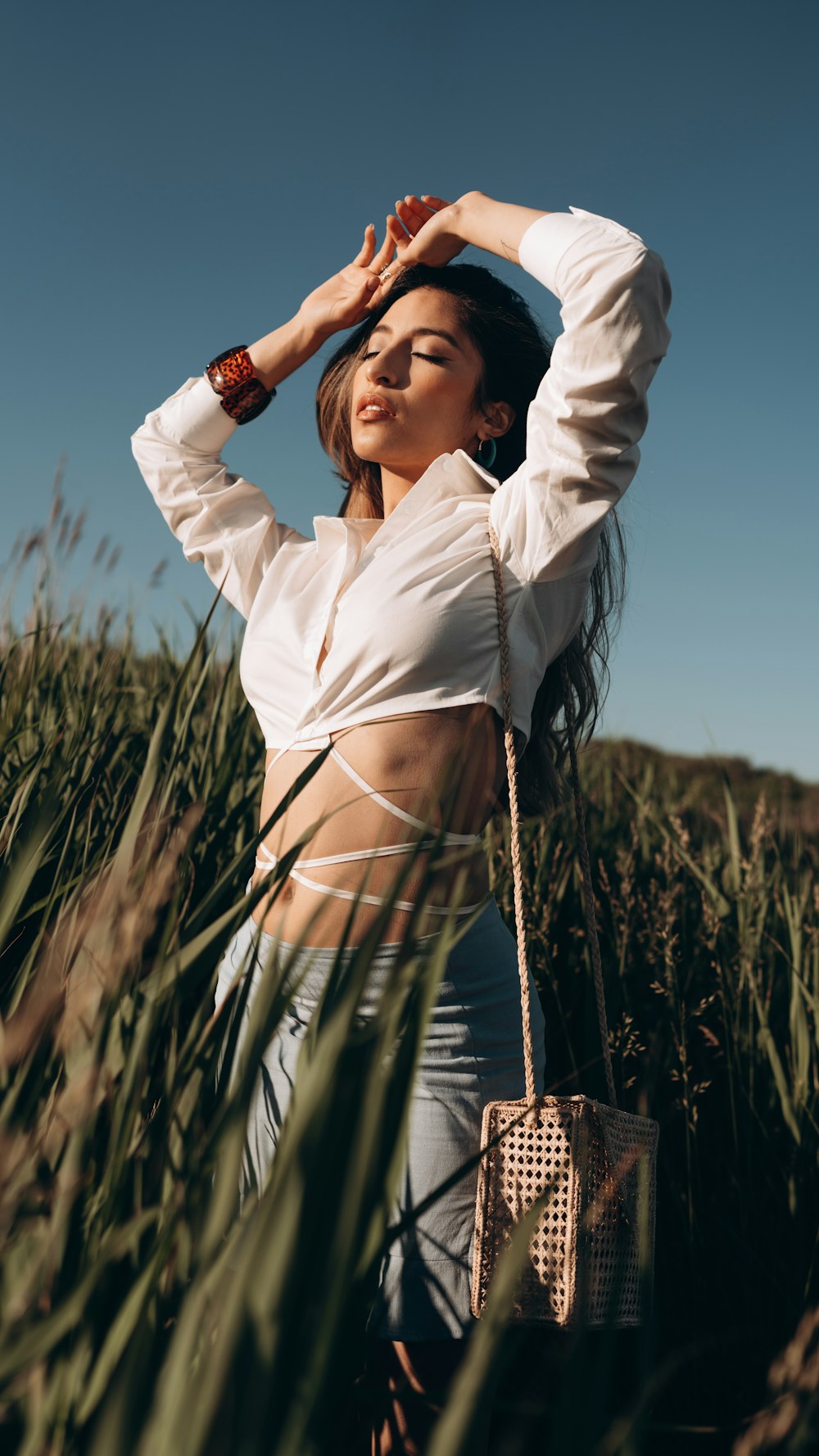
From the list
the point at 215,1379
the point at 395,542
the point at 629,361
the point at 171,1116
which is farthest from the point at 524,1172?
the point at 629,361

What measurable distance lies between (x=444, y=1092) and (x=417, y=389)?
1.44m

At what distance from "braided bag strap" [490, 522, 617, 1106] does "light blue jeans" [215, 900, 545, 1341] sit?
53 millimetres

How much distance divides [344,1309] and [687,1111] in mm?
1759

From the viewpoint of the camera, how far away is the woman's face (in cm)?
203

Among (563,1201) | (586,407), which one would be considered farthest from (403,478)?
(563,1201)

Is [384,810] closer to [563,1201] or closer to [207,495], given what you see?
[563,1201]

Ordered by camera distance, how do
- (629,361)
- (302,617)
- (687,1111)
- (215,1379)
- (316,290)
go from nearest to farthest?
(215,1379)
(629,361)
(302,617)
(687,1111)
(316,290)

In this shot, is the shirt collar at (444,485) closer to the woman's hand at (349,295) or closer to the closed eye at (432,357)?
the closed eye at (432,357)

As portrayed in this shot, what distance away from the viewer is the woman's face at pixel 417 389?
6.66 feet

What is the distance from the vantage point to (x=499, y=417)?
7.28 ft

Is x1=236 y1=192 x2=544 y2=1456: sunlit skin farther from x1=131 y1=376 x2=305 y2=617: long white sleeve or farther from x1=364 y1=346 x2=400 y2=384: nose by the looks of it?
x1=131 y1=376 x2=305 y2=617: long white sleeve

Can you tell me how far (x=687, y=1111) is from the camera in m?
2.19

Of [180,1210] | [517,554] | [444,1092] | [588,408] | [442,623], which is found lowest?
[180,1210]

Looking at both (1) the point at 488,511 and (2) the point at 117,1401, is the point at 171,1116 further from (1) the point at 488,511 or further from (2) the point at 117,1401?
(1) the point at 488,511
